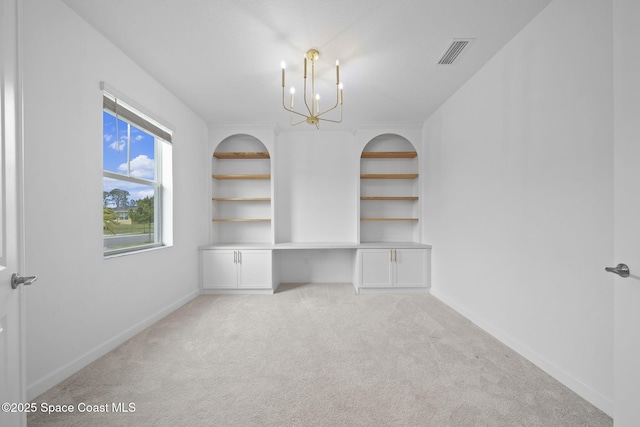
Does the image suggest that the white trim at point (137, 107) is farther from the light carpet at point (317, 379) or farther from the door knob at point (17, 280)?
the light carpet at point (317, 379)

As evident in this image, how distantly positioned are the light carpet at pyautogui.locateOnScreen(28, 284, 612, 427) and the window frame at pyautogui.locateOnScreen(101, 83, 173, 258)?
0.88m

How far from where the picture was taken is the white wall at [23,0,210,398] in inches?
67.1

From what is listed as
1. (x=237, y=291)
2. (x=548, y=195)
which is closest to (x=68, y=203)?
(x=237, y=291)

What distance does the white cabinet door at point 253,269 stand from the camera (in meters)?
4.04

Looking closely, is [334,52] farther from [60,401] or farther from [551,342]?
[60,401]

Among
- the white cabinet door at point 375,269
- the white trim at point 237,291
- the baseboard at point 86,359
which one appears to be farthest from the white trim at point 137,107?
the white cabinet door at point 375,269

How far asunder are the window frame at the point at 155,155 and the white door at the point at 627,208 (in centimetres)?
335

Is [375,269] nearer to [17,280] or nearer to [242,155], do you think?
[242,155]

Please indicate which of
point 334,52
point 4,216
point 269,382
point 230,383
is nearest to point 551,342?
point 269,382

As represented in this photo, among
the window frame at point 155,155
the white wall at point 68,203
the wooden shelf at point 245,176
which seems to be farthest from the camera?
the wooden shelf at point 245,176

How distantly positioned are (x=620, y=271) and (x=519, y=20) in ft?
6.50

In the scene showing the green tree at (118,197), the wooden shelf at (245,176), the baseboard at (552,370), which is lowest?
the baseboard at (552,370)

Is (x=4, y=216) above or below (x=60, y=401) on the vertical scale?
above

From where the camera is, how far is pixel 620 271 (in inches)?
46.5
